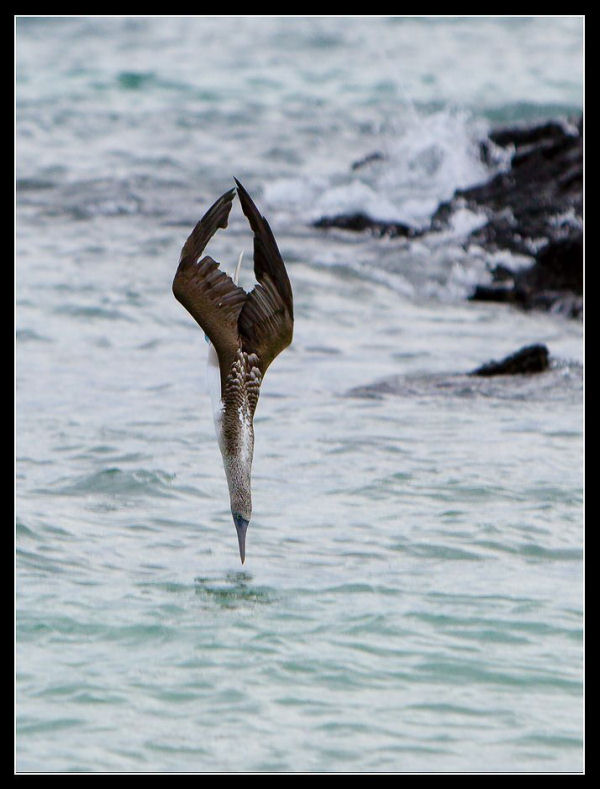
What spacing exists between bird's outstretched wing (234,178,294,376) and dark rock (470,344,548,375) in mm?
3707

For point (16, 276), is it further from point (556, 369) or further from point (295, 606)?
point (295, 606)

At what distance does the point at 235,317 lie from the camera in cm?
624

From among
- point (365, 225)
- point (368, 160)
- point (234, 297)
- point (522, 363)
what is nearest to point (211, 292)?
point (234, 297)

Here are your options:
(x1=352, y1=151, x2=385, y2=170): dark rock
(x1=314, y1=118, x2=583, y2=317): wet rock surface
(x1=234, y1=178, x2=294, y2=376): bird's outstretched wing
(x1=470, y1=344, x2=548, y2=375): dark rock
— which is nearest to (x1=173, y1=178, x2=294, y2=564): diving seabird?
(x1=234, y1=178, x2=294, y2=376): bird's outstretched wing

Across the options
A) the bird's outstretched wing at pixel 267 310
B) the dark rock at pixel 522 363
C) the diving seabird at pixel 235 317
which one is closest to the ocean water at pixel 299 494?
the dark rock at pixel 522 363

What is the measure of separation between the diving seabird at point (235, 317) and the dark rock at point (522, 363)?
3.70 meters

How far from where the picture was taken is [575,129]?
600 inches

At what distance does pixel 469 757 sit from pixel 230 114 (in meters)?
15.6

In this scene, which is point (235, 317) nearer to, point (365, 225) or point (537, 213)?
point (537, 213)

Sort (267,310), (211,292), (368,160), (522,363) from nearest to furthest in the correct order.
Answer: (211,292)
(267,310)
(522,363)
(368,160)

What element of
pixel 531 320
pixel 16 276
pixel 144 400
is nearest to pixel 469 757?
pixel 144 400

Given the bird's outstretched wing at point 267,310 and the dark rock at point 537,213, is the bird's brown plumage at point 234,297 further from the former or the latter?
the dark rock at point 537,213

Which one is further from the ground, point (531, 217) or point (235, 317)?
point (531, 217)

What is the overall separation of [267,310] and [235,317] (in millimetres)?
157
